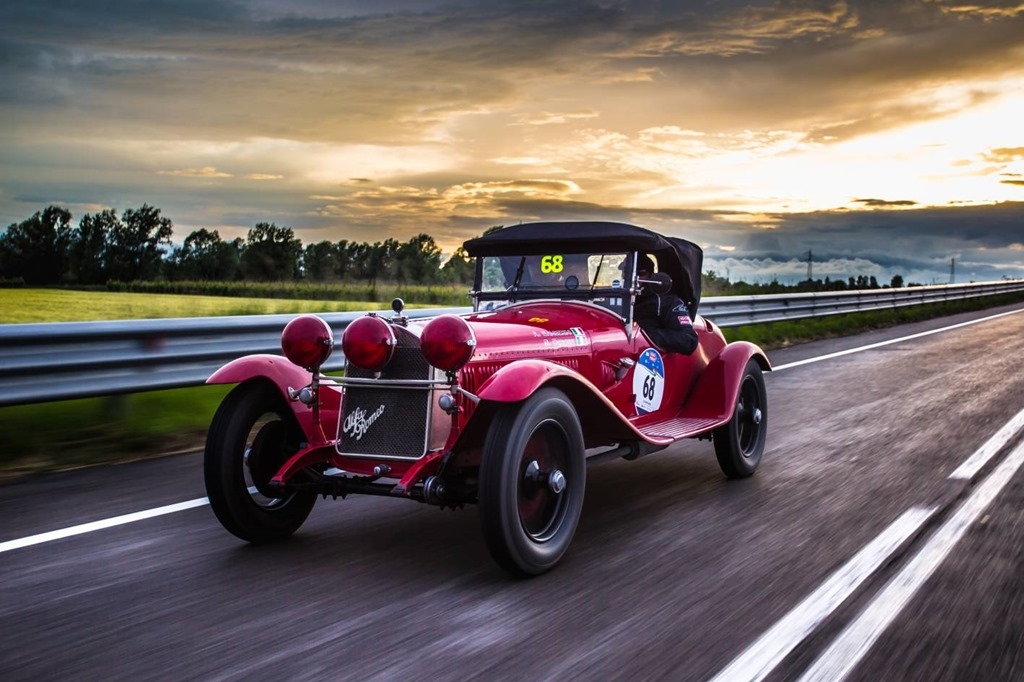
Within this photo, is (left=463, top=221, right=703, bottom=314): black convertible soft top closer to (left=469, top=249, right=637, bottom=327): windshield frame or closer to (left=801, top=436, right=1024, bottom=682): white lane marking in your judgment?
(left=469, top=249, right=637, bottom=327): windshield frame

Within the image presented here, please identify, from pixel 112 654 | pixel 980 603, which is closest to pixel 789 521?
pixel 980 603

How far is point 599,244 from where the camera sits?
6.05m

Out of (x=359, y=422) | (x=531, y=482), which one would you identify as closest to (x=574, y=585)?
(x=531, y=482)

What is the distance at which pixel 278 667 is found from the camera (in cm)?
320

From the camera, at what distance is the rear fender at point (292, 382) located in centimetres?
482

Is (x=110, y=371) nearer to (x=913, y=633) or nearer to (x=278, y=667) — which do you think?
(x=278, y=667)

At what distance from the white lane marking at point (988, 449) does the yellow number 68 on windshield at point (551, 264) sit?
2.92 m

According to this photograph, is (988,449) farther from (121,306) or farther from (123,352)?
(121,306)

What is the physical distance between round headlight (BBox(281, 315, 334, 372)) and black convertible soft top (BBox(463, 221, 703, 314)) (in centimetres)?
178

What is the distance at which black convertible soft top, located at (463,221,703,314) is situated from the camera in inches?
236

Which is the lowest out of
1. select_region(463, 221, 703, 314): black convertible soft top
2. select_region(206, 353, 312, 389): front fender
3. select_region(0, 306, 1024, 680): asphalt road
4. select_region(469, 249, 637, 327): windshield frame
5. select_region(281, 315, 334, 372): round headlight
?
select_region(0, 306, 1024, 680): asphalt road

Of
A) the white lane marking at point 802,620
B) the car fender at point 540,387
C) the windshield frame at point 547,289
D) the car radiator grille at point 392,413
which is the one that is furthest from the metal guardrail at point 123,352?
the white lane marking at point 802,620

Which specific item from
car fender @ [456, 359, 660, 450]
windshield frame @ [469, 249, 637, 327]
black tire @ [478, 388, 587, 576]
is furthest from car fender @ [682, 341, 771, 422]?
black tire @ [478, 388, 587, 576]

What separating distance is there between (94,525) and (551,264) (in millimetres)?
3121
